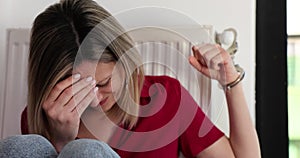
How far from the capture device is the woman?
79 centimetres

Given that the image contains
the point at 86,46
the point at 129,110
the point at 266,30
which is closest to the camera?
the point at 86,46

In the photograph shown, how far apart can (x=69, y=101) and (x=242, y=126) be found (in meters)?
0.33

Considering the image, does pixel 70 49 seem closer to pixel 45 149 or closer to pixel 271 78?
pixel 45 149

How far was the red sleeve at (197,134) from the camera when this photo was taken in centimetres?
88

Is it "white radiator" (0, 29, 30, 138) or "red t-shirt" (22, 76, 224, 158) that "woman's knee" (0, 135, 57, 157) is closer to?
"red t-shirt" (22, 76, 224, 158)

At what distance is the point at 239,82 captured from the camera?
2.75 ft

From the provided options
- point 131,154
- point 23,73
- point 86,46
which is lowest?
point 131,154

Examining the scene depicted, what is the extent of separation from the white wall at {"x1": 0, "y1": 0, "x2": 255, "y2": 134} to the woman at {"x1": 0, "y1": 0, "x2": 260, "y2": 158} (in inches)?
10.2

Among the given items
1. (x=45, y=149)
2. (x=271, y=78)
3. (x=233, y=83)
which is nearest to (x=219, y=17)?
(x=271, y=78)

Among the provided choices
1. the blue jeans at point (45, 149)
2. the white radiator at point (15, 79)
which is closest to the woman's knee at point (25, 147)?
the blue jeans at point (45, 149)

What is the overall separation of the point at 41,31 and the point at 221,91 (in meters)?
0.38

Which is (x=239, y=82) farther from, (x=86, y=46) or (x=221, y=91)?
(x=86, y=46)

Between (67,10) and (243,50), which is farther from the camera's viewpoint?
(243,50)

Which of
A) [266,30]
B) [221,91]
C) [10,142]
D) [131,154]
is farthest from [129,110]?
[266,30]
